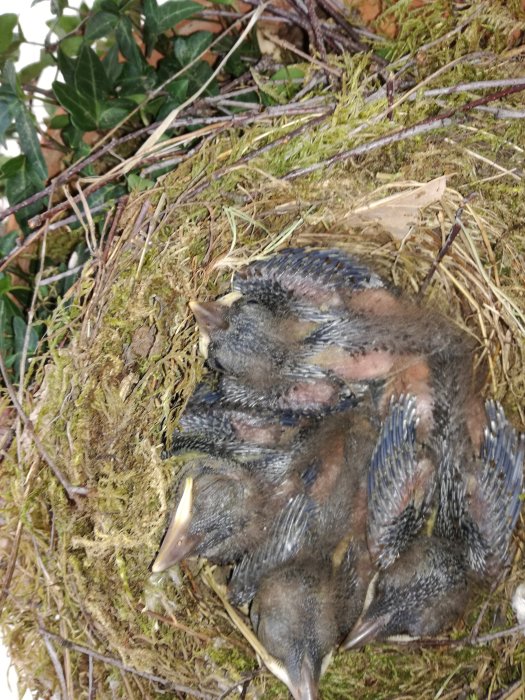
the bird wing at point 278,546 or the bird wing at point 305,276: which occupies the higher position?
the bird wing at point 305,276

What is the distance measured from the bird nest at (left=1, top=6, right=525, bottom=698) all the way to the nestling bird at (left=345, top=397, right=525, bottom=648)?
0.12 m

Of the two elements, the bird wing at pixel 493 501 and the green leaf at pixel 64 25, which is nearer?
the bird wing at pixel 493 501

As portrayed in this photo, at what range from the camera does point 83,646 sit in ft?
3.60

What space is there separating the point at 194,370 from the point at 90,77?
573 millimetres

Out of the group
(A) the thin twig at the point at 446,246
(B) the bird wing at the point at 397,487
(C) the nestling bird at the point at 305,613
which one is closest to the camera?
→ (C) the nestling bird at the point at 305,613

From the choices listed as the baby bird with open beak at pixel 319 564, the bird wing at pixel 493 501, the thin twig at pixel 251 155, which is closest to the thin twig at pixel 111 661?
the baby bird with open beak at pixel 319 564

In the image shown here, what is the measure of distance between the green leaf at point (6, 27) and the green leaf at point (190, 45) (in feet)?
0.99

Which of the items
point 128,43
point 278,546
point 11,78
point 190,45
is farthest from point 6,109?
point 278,546

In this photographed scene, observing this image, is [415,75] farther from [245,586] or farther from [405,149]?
[245,586]

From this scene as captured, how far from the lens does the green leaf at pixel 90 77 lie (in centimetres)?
119

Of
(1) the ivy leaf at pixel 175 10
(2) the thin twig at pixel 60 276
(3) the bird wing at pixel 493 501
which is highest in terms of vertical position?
(1) the ivy leaf at pixel 175 10

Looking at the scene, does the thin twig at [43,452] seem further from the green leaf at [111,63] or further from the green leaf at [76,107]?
the green leaf at [111,63]

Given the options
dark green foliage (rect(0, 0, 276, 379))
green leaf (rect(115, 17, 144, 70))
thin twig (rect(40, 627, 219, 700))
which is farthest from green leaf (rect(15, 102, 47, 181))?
thin twig (rect(40, 627, 219, 700))

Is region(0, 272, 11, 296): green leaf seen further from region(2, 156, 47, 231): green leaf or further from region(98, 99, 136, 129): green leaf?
region(98, 99, 136, 129): green leaf
